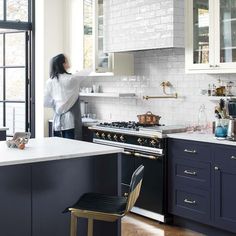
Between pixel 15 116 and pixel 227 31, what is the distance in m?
3.76

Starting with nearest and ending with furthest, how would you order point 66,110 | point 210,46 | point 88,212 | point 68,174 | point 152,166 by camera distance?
point 88,212 → point 68,174 → point 210,46 → point 152,166 → point 66,110

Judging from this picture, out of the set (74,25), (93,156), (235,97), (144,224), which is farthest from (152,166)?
(74,25)

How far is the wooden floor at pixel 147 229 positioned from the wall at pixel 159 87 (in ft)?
4.02

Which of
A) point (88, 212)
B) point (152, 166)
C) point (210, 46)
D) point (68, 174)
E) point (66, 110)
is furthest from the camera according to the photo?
point (66, 110)

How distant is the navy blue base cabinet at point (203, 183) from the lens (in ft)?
14.5

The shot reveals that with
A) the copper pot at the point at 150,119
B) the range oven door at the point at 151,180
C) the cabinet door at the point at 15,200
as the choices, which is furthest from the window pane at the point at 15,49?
the cabinet door at the point at 15,200

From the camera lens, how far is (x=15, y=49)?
23.6 feet

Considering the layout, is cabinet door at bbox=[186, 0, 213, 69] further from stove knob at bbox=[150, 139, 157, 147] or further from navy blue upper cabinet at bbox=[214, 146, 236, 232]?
navy blue upper cabinet at bbox=[214, 146, 236, 232]

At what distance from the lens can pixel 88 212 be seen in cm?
320

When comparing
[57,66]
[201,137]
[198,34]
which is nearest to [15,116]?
[57,66]

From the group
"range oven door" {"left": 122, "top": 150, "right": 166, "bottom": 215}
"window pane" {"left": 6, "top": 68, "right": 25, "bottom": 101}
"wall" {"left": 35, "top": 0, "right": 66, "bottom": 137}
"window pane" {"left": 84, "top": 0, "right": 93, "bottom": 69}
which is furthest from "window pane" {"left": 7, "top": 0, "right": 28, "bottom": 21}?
"range oven door" {"left": 122, "top": 150, "right": 166, "bottom": 215}

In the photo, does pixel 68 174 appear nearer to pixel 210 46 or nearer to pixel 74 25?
pixel 210 46

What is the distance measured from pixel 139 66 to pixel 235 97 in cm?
167

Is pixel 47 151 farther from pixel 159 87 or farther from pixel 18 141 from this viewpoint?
pixel 159 87
